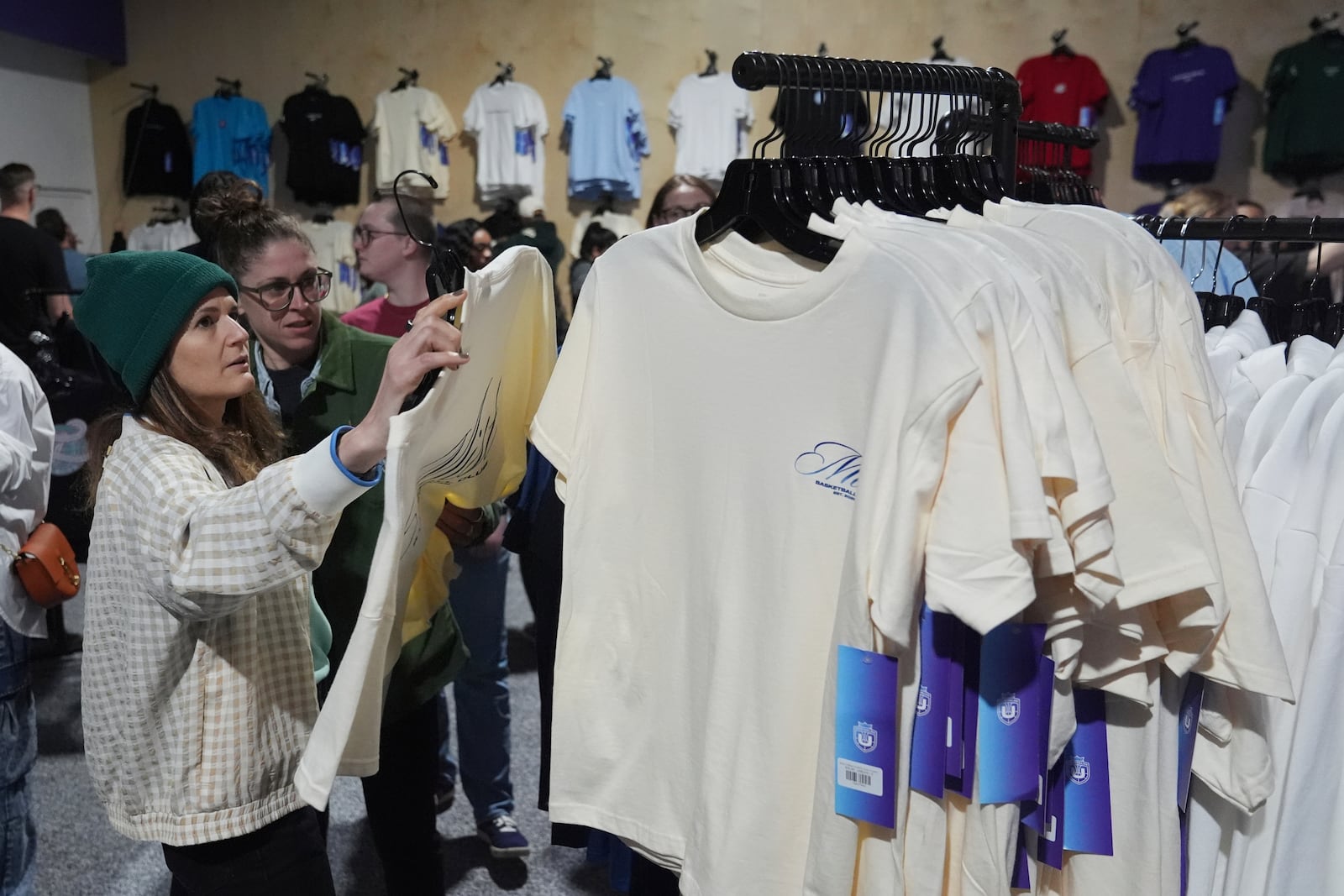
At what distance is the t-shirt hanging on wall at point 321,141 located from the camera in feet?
22.6

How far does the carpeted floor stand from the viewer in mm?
2637

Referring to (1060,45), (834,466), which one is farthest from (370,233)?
(1060,45)

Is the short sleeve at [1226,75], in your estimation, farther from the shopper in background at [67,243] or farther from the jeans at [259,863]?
the jeans at [259,863]

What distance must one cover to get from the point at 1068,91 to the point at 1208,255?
9.94 ft

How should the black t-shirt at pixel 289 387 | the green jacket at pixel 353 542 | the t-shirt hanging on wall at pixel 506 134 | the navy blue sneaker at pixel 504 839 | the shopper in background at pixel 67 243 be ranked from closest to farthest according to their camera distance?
the green jacket at pixel 353 542
the black t-shirt at pixel 289 387
the navy blue sneaker at pixel 504 839
the shopper in background at pixel 67 243
the t-shirt hanging on wall at pixel 506 134

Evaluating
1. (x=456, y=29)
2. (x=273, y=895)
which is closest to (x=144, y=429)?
(x=273, y=895)

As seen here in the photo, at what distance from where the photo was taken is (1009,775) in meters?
1.08

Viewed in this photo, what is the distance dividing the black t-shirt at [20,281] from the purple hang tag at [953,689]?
Result: 419cm

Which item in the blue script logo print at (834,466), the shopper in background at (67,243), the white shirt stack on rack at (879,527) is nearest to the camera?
the white shirt stack on rack at (879,527)

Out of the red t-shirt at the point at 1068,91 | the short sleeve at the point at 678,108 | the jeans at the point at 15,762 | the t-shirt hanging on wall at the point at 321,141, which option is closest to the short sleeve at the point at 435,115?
the t-shirt hanging on wall at the point at 321,141

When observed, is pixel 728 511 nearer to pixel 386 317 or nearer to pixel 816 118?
pixel 816 118

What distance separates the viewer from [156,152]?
7340mm

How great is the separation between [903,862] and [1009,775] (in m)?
0.15

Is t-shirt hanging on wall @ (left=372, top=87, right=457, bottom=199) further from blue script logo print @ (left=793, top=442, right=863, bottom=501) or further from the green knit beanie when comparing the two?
blue script logo print @ (left=793, top=442, right=863, bottom=501)
